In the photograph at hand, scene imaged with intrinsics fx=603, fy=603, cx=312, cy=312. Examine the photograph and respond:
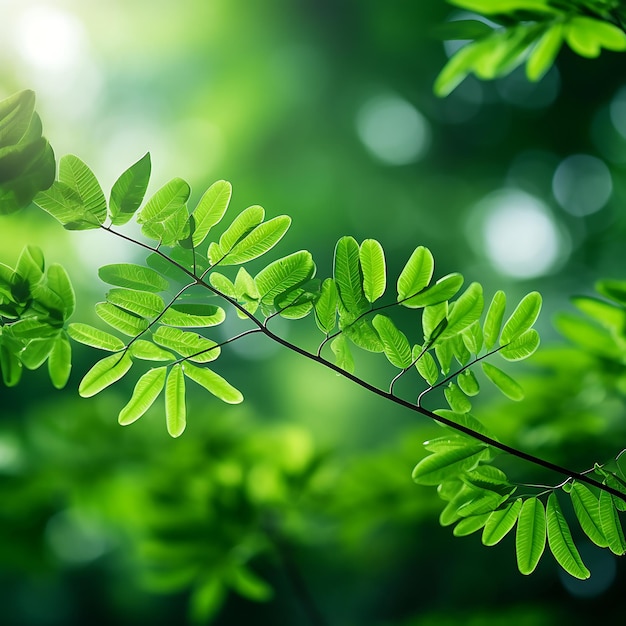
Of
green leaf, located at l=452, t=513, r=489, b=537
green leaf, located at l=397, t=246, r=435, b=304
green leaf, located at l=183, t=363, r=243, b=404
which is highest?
green leaf, located at l=397, t=246, r=435, b=304

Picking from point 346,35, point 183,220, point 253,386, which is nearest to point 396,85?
point 346,35

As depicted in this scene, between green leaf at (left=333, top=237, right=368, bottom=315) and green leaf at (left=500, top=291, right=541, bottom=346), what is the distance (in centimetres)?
21

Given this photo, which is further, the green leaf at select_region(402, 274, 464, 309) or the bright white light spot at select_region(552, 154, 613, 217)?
the bright white light spot at select_region(552, 154, 613, 217)

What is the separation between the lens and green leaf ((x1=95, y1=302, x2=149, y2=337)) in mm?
847

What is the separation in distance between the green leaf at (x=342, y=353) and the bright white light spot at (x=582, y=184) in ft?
15.6

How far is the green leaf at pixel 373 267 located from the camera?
0.82 meters

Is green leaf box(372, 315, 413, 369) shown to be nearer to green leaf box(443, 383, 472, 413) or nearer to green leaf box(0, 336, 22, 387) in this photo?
green leaf box(443, 383, 472, 413)

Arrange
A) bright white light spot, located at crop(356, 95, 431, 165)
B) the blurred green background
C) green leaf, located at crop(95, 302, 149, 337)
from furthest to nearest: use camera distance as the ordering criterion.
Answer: bright white light spot, located at crop(356, 95, 431, 165)
the blurred green background
green leaf, located at crop(95, 302, 149, 337)

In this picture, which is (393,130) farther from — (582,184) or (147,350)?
(147,350)

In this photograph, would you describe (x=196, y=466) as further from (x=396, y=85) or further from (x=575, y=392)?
(x=396, y=85)

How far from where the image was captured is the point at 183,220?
0.81 m

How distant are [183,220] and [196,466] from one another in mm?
1408

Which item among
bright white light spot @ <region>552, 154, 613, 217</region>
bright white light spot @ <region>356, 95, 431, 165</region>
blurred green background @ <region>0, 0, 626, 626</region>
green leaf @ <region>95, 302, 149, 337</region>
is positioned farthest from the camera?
bright white light spot @ <region>356, 95, 431, 165</region>

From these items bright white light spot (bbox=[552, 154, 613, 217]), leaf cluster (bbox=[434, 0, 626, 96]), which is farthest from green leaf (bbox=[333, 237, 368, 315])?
bright white light spot (bbox=[552, 154, 613, 217])
